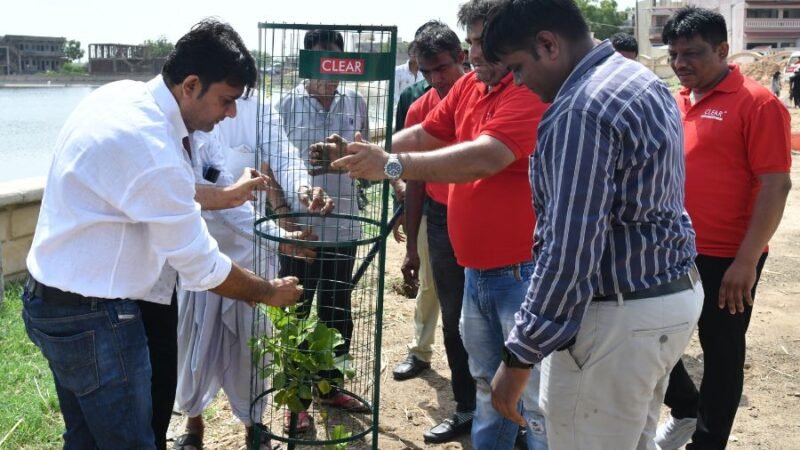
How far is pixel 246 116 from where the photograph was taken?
4047mm

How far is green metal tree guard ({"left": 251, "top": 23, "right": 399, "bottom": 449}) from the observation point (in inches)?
118

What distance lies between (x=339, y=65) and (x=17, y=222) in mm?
4284

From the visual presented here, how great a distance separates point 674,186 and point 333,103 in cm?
246

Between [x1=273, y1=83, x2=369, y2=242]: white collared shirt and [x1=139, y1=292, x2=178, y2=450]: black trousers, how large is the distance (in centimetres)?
99

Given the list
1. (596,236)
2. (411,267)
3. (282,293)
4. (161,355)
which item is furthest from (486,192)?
(161,355)

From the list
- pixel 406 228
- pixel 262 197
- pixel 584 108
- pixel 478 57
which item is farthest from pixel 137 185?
pixel 406 228

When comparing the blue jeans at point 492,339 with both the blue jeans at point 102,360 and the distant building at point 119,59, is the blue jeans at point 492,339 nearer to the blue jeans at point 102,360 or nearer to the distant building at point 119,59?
the blue jeans at point 102,360

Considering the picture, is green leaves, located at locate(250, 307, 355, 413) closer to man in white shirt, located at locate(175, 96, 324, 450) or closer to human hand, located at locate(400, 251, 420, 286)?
man in white shirt, located at locate(175, 96, 324, 450)

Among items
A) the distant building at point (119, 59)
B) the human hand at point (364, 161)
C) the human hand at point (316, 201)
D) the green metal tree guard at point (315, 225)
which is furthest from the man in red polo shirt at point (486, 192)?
the distant building at point (119, 59)

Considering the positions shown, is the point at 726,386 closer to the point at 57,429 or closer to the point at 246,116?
the point at 246,116

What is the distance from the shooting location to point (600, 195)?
77.3 inches

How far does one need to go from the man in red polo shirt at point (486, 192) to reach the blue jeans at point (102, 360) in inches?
37.2

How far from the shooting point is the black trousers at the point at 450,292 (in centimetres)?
402

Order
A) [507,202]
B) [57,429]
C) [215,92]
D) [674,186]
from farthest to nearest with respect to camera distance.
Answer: [57,429] < [507,202] < [215,92] < [674,186]
